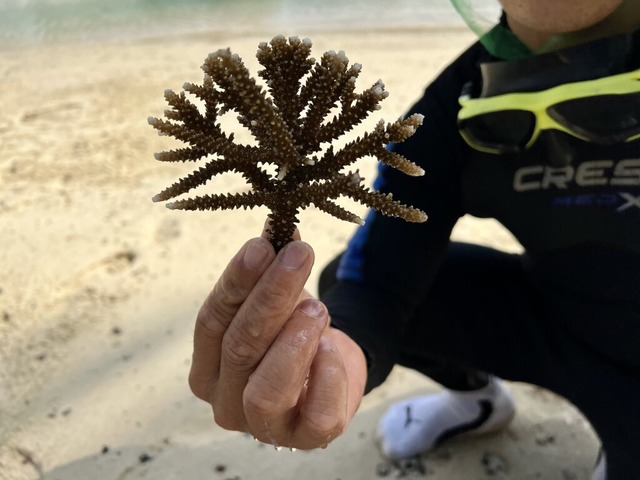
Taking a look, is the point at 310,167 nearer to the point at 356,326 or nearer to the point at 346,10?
the point at 356,326

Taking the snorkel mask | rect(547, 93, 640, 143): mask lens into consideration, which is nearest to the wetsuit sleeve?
the snorkel mask

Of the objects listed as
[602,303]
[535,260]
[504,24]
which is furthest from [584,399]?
[504,24]

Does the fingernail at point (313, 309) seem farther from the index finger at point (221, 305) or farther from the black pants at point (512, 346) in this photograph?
the black pants at point (512, 346)

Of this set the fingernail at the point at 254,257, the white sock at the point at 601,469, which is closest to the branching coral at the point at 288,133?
the fingernail at the point at 254,257

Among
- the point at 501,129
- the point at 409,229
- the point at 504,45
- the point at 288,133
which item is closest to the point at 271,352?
the point at 288,133

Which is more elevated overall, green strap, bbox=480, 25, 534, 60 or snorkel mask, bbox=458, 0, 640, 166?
green strap, bbox=480, 25, 534, 60

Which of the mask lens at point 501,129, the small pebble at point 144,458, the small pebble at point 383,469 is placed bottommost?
the small pebble at point 383,469

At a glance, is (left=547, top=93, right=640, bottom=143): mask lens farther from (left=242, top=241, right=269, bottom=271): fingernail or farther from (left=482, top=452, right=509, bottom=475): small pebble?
(left=482, top=452, right=509, bottom=475): small pebble
